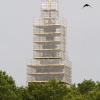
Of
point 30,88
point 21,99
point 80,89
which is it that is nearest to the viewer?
point 21,99

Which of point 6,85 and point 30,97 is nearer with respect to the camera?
point 6,85

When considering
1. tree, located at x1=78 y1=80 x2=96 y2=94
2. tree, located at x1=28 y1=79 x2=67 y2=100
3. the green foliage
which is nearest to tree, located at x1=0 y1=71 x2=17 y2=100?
the green foliage

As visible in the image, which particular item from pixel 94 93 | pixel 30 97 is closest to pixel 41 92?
pixel 30 97

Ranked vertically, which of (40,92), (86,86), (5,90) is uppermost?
(86,86)

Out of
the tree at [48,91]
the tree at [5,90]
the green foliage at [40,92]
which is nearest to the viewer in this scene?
the tree at [5,90]

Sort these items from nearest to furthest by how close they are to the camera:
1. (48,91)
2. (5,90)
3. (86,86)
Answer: (5,90) < (48,91) < (86,86)

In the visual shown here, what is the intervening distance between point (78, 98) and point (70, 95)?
10685 millimetres

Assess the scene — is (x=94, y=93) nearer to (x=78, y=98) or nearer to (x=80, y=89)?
(x=78, y=98)

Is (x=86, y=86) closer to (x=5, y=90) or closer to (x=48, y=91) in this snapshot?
(x=48, y=91)

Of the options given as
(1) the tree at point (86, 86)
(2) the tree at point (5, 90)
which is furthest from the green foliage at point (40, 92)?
(1) the tree at point (86, 86)

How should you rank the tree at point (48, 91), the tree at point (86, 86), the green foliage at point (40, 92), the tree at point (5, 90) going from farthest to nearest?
1. the tree at point (86, 86)
2. the tree at point (48, 91)
3. the green foliage at point (40, 92)
4. the tree at point (5, 90)

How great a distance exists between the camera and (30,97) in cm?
15262

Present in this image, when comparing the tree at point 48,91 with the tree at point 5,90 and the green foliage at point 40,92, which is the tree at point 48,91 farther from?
the tree at point 5,90

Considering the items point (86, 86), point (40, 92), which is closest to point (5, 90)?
point (40, 92)
